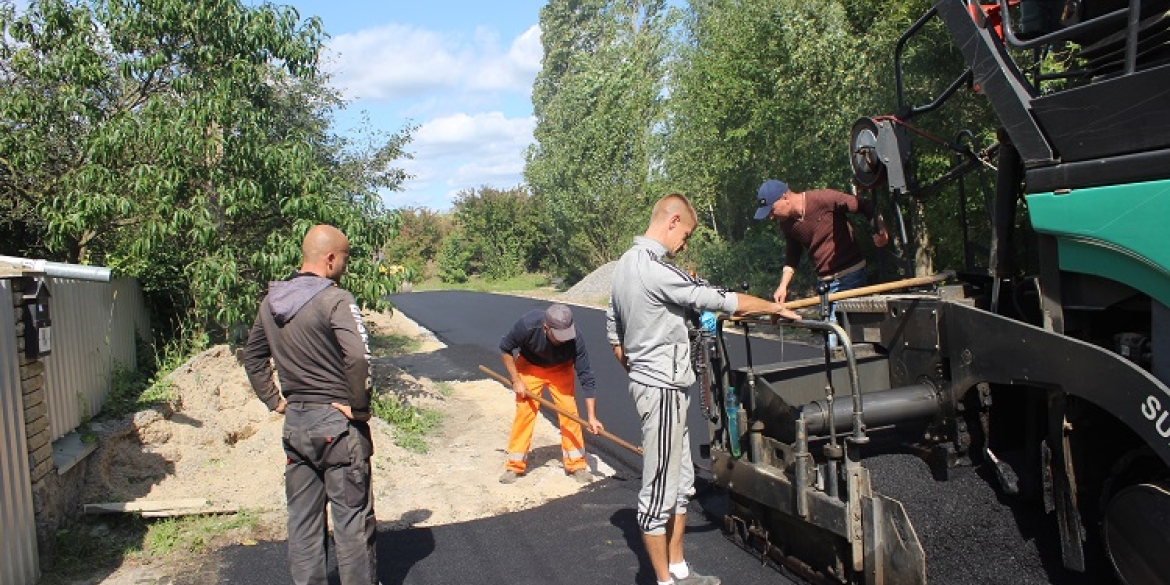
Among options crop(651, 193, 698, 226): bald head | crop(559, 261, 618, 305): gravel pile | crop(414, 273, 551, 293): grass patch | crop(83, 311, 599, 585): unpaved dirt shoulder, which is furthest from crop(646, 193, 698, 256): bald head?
crop(414, 273, 551, 293): grass patch

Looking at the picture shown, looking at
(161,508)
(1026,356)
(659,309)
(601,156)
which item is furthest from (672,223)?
(601,156)

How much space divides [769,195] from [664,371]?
2148 mm

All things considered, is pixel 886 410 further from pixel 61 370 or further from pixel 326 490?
pixel 61 370

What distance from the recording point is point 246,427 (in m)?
6.86

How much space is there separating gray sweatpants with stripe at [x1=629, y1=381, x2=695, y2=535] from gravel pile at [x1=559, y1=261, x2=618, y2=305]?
19.0 m

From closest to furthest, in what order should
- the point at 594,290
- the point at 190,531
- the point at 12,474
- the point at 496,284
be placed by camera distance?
the point at 12,474 → the point at 190,531 → the point at 594,290 → the point at 496,284

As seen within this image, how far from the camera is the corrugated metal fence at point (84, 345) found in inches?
221

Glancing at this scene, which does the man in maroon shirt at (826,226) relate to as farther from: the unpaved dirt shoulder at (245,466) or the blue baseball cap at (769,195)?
the unpaved dirt shoulder at (245,466)

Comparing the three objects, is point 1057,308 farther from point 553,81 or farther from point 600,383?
point 553,81

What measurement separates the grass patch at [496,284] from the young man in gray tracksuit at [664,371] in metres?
28.6

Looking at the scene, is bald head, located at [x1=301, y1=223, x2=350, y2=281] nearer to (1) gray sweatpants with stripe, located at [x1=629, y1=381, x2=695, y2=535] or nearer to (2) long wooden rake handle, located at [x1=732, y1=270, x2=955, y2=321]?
(1) gray sweatpants with stripe, located at [x1=629, y1=381, x2=695, y2=535]

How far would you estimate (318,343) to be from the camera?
3.84 metres

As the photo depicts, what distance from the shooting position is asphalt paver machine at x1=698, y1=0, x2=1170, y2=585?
270 centimetres

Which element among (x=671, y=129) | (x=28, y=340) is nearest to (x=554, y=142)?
(x=671, y=129)
